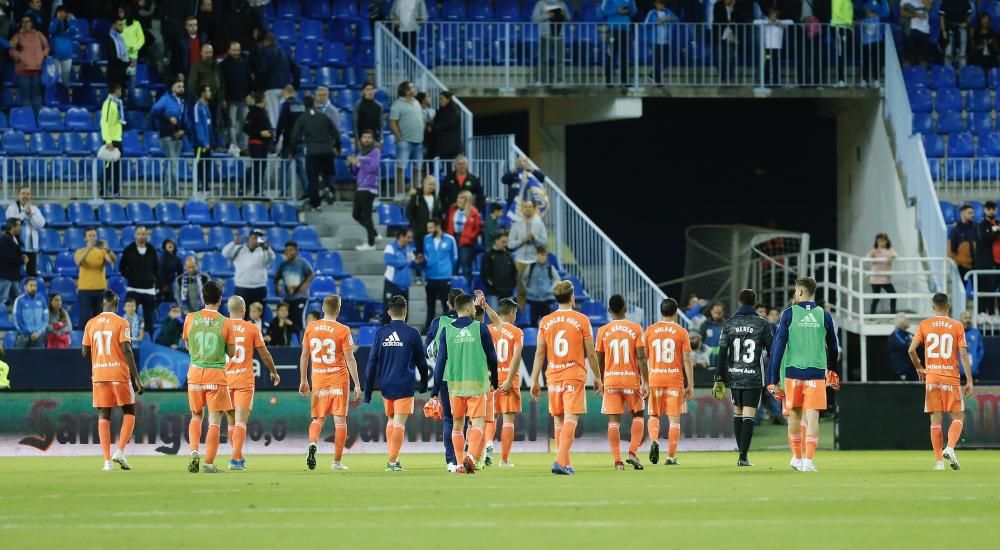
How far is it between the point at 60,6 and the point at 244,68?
3.63m

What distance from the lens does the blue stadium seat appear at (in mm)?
30234

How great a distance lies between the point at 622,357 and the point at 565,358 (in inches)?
51.6

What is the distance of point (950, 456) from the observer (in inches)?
792

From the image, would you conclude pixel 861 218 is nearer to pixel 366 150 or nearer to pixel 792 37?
pixel 792 37

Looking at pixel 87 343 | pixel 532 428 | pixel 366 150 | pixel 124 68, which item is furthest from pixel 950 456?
pixel 124 68

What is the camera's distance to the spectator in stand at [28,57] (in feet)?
103

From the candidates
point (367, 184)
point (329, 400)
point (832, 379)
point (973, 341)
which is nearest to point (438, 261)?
point (367, 184)

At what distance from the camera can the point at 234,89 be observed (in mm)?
31891

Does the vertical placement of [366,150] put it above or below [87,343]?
above

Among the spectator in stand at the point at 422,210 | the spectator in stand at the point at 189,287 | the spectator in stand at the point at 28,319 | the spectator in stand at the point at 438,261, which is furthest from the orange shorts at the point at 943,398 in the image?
the spectator in stand at the point at 28,319

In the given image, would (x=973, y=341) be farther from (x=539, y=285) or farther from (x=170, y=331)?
(x=170, y=331)

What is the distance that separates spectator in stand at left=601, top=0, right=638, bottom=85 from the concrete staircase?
242 inches

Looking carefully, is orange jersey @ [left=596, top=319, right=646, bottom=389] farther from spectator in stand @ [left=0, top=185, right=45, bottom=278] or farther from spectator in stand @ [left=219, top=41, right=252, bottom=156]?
spectator in stand @ [left=219, top=41, right=252, bottom=156]

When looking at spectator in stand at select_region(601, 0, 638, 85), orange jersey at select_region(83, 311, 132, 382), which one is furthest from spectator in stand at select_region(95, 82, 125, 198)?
orange jersey at select_region(83, 311, 132, 382)
